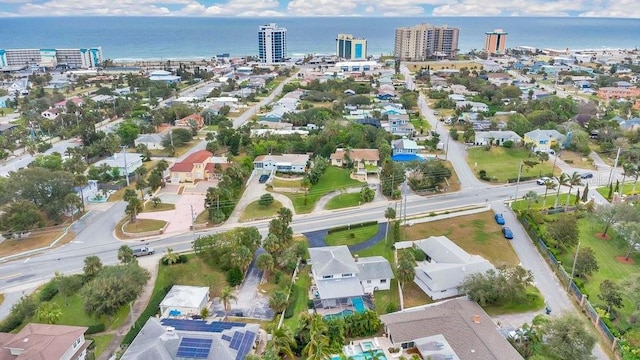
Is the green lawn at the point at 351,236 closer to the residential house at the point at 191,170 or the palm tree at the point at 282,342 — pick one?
the palm tree at the point at 282,342

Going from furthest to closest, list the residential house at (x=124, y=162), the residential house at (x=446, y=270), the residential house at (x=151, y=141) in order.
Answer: the residential house at (x=151, y=141)
the residential house at (x=124, y=162)
the residential house at (x=446, y=270)

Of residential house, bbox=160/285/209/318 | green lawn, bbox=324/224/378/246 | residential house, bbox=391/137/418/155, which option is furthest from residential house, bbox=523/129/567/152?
residential house, bbox=160/285/209/318

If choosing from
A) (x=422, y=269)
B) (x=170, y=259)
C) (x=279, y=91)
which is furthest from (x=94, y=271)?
(x=279, y=91)

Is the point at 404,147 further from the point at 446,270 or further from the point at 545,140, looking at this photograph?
the point at 446,270

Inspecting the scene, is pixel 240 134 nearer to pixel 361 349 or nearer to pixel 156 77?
pixel 361 349

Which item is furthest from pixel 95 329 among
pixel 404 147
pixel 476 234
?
pixel 404 147

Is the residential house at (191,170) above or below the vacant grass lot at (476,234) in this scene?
above

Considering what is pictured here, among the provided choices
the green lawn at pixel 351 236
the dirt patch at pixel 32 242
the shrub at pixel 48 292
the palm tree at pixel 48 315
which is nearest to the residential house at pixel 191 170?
the dirt patch at pixel 32 242

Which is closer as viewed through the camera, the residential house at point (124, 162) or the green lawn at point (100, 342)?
the green lawn at point (100, 342)
